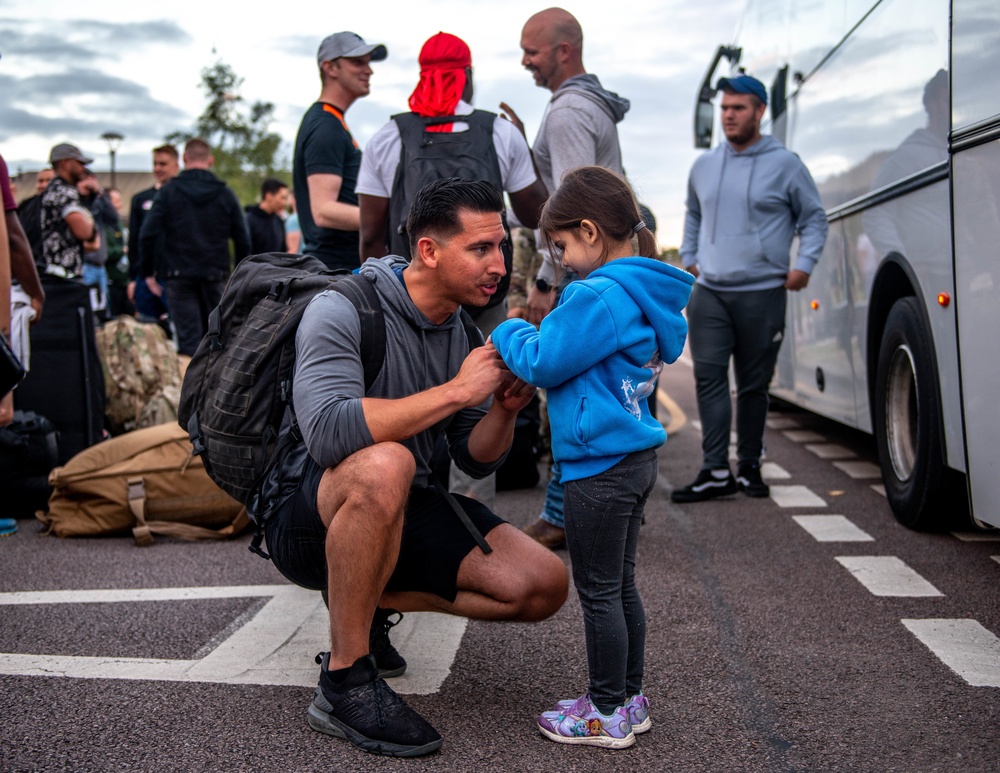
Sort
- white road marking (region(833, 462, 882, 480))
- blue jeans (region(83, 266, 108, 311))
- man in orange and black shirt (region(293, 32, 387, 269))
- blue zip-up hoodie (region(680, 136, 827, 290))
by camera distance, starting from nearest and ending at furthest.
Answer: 1. man in orange and black shirt (region(293, 32, 387, 269))
2. blue zip-up hoodie (region(680, 136, 827, 290))
3. white road marking (region(833, 462, 882, 480))
4. blue jeans (region(83, 266, 108, 311))

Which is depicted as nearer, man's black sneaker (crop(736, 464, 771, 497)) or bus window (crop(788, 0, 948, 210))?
bus window (crop(788, 0, 948, 210))

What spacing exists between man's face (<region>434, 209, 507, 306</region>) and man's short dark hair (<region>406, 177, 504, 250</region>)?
18 mm

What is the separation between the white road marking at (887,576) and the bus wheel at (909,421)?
1.64 ft

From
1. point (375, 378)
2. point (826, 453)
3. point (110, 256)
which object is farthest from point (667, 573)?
point (110, 256)

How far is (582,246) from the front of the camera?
3.14 metres

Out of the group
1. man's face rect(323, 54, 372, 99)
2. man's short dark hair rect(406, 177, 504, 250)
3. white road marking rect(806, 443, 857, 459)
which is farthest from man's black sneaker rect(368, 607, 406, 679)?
white road marking rect(806, 443, 857, 459)

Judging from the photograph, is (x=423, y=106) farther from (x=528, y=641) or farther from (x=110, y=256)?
(x=110, y=256)

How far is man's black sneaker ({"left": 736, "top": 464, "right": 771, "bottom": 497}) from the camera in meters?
6.63

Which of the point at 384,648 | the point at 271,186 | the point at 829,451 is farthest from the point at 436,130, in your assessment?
the point at 271,186

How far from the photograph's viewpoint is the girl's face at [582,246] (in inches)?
123

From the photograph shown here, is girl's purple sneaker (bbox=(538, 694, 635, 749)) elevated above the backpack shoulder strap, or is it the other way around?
the backpack shoulder strap

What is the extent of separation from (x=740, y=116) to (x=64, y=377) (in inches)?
167

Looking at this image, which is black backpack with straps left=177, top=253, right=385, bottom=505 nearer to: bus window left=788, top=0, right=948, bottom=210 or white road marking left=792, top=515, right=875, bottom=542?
bus window left=788, top=0, right=948, bottom=210

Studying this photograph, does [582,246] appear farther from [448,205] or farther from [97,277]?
[97,277]
